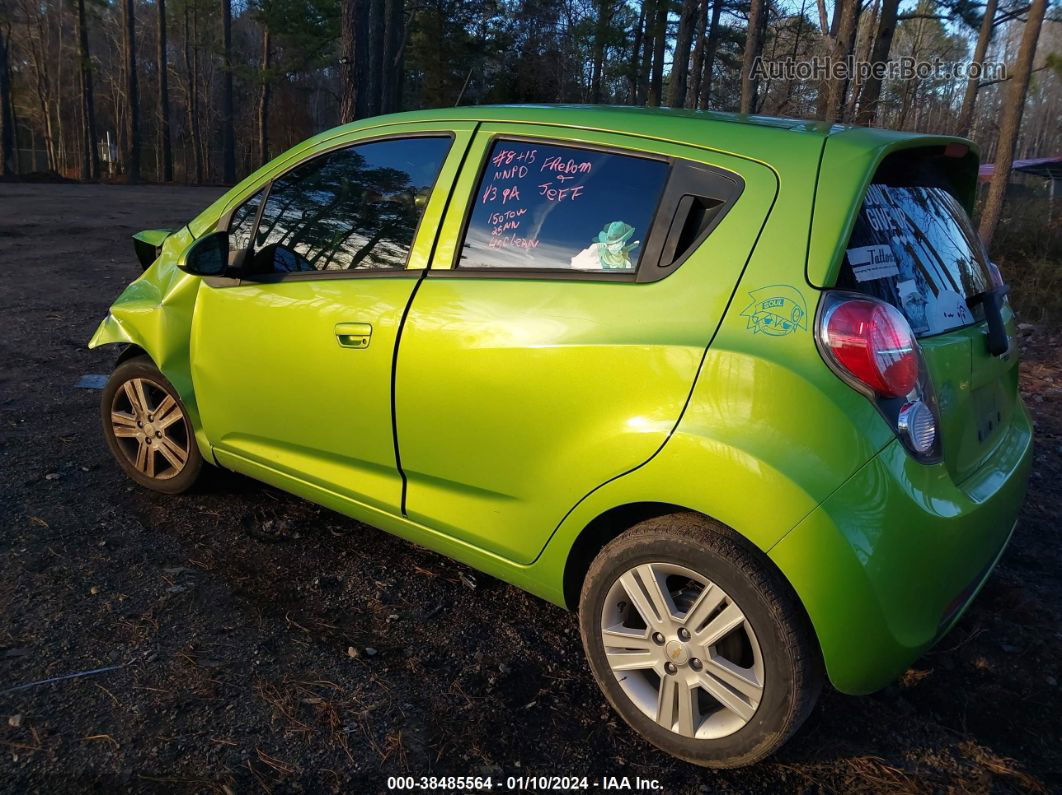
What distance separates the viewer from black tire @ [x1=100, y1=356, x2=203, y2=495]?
11.9 ft

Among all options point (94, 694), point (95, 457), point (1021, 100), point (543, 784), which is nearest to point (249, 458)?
point (94, 694)

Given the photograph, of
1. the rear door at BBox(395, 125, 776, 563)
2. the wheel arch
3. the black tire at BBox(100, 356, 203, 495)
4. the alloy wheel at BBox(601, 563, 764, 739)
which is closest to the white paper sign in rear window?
the rear door at BBox(395, 125, 776, 563)

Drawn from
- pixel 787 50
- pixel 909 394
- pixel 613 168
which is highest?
pixel 787 50

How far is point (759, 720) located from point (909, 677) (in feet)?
3.13

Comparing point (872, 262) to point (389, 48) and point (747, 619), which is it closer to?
point (747, 619)

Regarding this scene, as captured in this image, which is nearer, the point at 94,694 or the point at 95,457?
the point at 94,694

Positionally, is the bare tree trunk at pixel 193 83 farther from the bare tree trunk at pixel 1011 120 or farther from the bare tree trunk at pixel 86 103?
the bare tree trunk at pixel 1011 120

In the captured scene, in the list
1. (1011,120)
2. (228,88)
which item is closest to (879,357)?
(1011,120)

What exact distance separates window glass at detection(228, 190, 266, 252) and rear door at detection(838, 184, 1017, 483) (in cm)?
244

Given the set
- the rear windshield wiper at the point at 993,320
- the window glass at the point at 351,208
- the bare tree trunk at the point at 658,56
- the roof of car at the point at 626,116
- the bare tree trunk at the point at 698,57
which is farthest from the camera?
the bare tree trunk at the point at 658,56

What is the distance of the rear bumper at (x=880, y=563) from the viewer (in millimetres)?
1906

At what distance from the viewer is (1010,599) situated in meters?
3.20

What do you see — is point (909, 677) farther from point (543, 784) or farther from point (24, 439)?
point (24, 439)

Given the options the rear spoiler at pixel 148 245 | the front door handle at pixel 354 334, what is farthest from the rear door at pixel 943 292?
the rear spoiler at pixel 148 245
